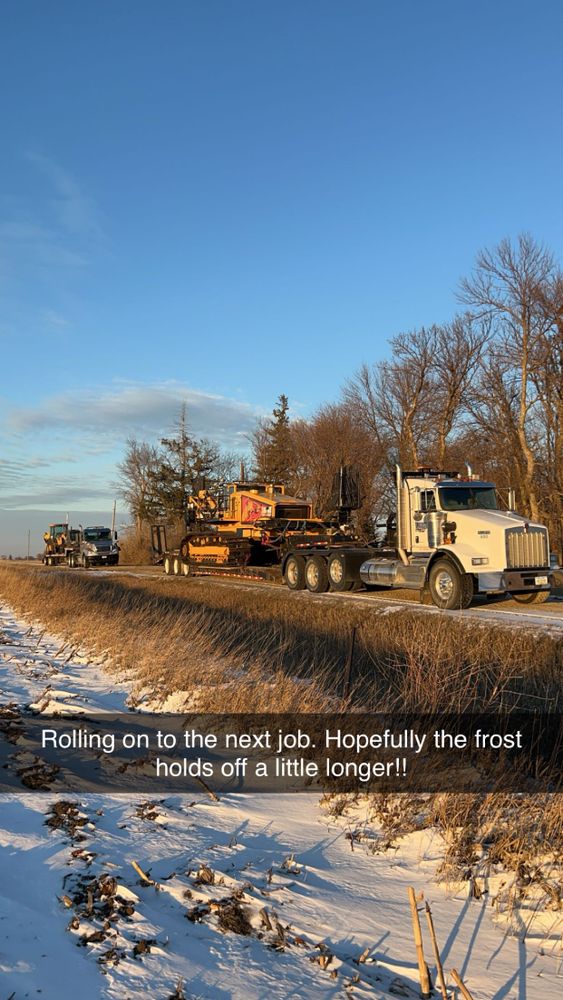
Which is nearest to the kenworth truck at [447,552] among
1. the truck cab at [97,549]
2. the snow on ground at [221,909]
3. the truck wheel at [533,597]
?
the truck wheel at [533,597]

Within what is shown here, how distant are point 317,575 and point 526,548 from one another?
22.4ft

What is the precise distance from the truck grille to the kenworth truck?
21mm

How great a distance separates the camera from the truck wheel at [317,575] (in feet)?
66.2

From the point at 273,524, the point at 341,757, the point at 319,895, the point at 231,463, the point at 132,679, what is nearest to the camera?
the point at 319,895

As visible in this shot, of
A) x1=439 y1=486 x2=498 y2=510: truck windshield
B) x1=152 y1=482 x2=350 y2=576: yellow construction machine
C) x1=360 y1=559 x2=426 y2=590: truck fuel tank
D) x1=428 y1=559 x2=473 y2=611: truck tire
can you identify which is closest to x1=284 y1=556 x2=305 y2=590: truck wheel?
x1=152 y1=482 x2=350 y2=576: yellow construction machine

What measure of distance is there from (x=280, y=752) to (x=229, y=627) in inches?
261

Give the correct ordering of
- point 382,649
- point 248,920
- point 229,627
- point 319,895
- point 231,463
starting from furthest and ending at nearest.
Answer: point 231,463
point 229,627
point 382,649
point 319,895
point 248,920

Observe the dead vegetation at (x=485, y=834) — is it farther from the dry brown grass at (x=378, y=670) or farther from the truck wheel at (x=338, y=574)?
the truck wheel at (x=338, y=574)

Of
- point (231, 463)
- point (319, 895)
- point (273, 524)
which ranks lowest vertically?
point (319, 895)

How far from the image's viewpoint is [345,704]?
21.5 ft

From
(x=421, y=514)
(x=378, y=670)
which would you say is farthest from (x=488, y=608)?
(x=378, y=670)

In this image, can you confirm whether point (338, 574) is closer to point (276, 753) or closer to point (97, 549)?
point (276, 753)

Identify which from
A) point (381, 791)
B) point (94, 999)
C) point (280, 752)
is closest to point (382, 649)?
point (280, 752)

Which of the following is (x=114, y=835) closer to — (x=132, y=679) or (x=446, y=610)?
(x=132, y=679)
